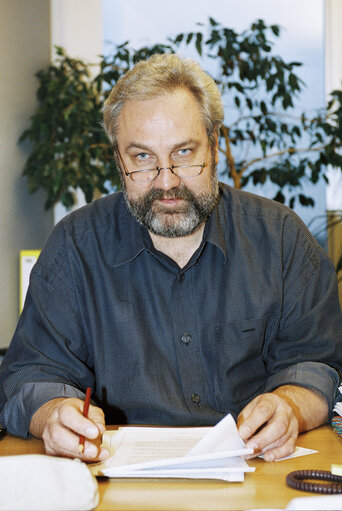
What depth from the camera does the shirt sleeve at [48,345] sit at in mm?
1341

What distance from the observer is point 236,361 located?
148cm

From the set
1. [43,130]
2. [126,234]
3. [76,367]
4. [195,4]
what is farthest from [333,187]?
[76,367]

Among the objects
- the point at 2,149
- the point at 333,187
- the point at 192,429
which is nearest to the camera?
the point at 192,429

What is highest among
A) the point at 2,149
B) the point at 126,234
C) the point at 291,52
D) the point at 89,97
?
the point at 291,52

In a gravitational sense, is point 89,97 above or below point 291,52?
below

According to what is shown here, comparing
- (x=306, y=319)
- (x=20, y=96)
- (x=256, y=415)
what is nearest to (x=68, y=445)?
(x=256, y=415)

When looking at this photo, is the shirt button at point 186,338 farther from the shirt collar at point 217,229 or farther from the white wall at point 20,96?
the white wall at point 20,96

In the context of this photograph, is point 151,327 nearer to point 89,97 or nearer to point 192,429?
point 192,429

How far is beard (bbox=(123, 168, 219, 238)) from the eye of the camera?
1542mm

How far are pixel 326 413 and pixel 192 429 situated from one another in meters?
0.32

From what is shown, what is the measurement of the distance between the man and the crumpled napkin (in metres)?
0.51

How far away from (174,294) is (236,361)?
22 centimetres

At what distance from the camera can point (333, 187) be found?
4.05m

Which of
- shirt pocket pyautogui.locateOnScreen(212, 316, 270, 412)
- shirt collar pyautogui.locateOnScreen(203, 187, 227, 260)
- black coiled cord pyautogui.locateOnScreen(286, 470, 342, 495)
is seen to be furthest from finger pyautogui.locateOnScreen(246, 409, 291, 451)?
shirt collar pyautogui.locateOnScreen(203, 187, 227, 260)
